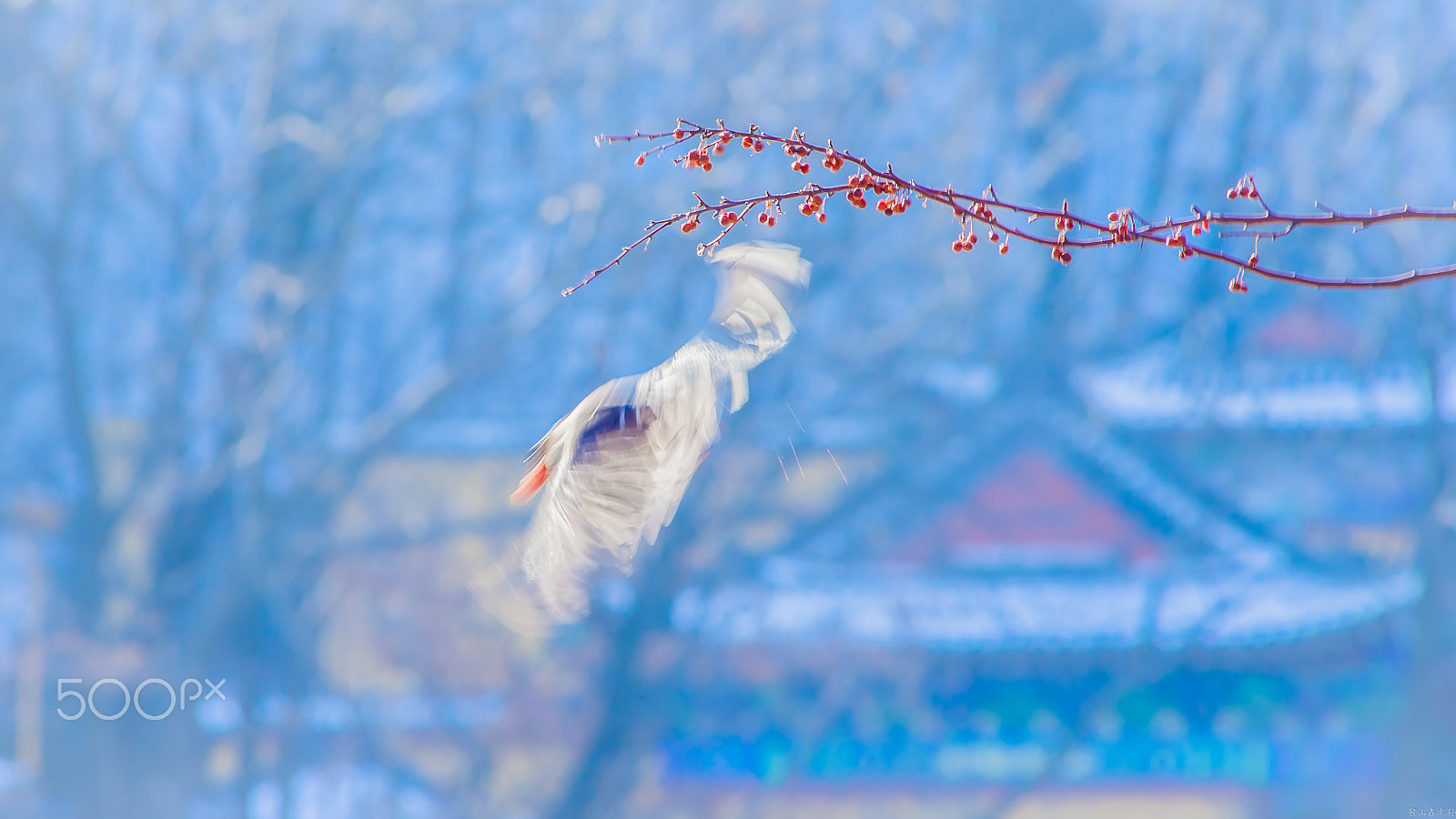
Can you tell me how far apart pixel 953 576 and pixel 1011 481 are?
670mm

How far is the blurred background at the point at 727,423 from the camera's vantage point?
5.52m

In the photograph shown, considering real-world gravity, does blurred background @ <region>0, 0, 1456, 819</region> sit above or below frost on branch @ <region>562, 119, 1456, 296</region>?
above

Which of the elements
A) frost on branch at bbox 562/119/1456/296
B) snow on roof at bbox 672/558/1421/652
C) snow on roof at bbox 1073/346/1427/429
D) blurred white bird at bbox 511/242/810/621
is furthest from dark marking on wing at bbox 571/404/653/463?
snow on roof at bbox 1073/346/1427/429

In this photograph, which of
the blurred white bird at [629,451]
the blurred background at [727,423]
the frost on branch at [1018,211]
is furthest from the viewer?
the blurred background at [727,423]

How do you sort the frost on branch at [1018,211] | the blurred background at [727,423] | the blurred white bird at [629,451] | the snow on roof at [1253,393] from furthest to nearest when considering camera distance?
the snow on roof at [1253,393], the blurred background at [727,423], the blurred white bird at [629,451], the frost on branch at [1018,211]

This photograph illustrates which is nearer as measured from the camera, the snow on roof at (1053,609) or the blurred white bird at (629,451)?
the blurred white bird at (629,451)

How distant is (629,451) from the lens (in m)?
1.45

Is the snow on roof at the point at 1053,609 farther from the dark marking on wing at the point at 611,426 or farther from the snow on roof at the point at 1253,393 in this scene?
the dark marking on wing at the point at 611,426

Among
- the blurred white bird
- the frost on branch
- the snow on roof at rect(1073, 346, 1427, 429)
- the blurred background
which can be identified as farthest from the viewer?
the snow on roof at rect(1073, 346, 1427, 429)
